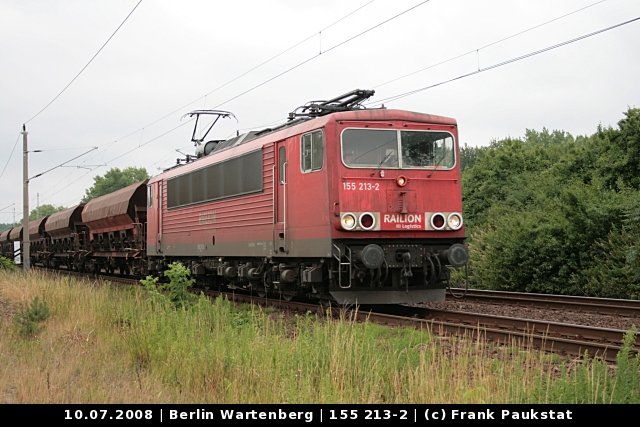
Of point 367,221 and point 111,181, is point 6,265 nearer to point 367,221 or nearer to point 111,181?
point 367,221

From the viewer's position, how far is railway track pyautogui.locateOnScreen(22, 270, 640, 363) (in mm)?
7973

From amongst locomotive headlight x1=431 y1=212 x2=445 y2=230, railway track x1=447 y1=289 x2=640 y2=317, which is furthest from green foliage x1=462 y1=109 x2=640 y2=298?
locomotive headlight x1=431 y1=212 x2=445 y2=230

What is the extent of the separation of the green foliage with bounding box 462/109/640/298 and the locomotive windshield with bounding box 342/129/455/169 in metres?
5.13

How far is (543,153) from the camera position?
1118 inches

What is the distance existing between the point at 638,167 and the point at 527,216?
307 cm

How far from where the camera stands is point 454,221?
39.3 feet

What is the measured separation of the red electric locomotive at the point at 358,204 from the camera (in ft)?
37.1

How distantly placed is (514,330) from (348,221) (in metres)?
3.03

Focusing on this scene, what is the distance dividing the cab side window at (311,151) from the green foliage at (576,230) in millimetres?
7131

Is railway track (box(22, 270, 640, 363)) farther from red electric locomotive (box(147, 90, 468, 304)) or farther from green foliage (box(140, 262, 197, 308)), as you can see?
green foliage (box(140, 262, 197, 308))
